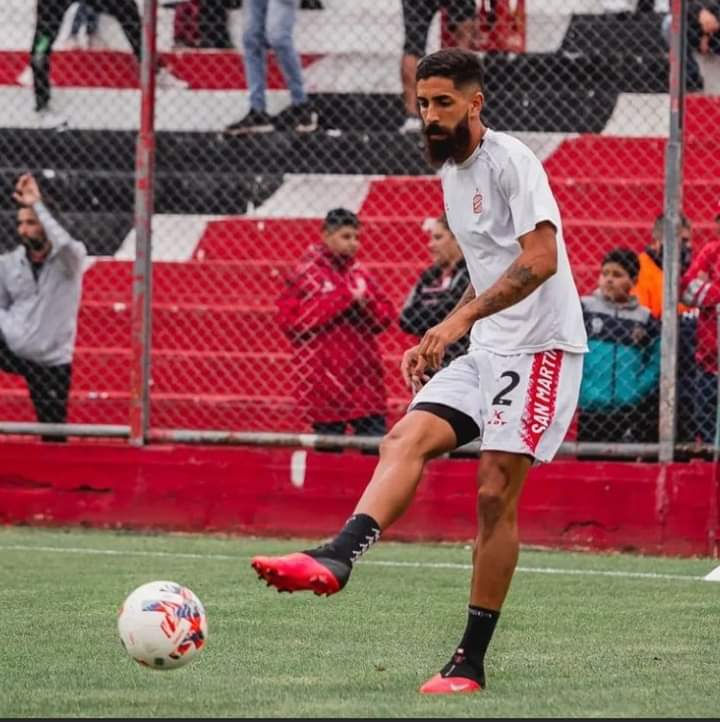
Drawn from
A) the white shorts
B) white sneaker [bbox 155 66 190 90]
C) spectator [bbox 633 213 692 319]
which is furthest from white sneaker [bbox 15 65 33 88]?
the white shorts

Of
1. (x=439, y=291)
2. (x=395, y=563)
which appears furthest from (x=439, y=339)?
(x=439, y=291)

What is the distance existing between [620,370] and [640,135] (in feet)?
15.9

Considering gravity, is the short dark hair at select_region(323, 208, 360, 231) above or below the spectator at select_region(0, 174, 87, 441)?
above

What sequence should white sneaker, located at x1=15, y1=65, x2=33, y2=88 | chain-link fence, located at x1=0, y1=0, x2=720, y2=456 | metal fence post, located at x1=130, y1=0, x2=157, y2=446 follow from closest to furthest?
metal fence post, located at x1=130, y1=0, x2=157, y2=446 → chain-link fence, located at x1=0, y1=0, x2=720, y2=456 → white sneaker, located at x1=15, y1=65, x2=33, y2=88

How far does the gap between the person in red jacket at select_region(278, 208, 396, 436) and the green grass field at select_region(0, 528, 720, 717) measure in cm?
132

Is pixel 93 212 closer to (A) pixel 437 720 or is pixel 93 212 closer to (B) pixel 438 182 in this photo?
(B) pixel 438 182

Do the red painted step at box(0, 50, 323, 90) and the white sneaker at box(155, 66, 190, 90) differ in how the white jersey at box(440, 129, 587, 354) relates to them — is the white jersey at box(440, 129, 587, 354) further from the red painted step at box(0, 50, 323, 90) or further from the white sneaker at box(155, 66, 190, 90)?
the white sneaker at box(155, 66, 190, 90)

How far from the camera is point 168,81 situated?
1817 centimetres

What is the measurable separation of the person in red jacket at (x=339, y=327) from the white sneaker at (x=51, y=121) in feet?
18.7

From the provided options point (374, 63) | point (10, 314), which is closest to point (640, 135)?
point (374, 63)

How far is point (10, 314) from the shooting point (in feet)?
43.3

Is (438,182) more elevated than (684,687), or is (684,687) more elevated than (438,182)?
(438,182)

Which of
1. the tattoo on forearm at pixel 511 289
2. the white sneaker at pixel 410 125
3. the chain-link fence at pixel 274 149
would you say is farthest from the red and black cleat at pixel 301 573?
the white sneaker at pixel 410 125

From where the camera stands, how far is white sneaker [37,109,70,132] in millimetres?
17356
